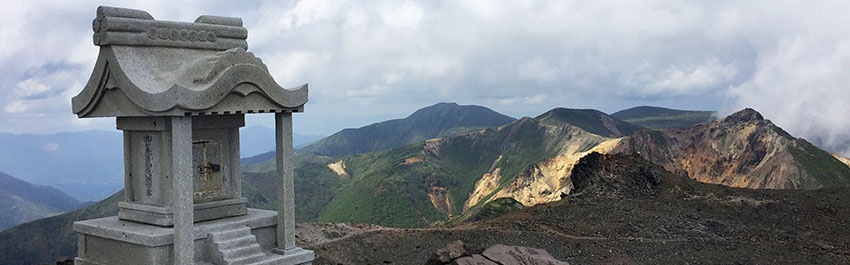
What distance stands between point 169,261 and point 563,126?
85.1 meters

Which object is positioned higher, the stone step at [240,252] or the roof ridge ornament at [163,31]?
the roof ridge ornament at [163,31]

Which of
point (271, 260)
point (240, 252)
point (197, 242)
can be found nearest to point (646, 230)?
point (271, 260)

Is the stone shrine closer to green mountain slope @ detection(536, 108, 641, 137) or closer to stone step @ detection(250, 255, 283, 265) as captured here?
stone step @ detection(250, 255, 283, 265)

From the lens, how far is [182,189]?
13.3 m

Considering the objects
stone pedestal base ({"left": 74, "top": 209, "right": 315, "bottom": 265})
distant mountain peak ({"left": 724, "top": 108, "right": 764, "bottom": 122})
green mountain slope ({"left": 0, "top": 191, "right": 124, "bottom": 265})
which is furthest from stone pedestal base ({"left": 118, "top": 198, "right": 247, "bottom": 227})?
distant mountain peak ({"left": 724, "top": 108, "right": 764, "bottom": 122})

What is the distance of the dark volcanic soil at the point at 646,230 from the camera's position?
22.9m

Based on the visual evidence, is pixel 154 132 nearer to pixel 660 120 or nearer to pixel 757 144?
pixel 757 144

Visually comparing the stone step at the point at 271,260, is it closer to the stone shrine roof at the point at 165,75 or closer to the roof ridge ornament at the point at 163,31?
the stone shrine roof at the point at 165,75

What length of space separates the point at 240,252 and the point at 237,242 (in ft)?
0.80

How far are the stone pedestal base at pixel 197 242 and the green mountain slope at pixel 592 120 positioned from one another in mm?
97631

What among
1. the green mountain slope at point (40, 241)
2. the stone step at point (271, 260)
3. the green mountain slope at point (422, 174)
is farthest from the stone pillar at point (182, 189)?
the green mountain slope at point (40, 241)

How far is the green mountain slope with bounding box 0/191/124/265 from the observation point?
2685 inches

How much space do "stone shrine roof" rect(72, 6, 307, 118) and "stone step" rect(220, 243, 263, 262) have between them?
293 centimetres

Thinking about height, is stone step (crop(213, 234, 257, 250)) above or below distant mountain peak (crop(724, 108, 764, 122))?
below
